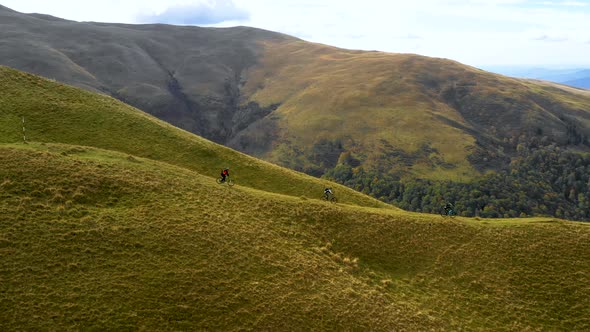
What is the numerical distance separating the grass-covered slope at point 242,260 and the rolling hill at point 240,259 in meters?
0.13

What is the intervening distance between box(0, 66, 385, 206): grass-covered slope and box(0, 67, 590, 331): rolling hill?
700 centimetres

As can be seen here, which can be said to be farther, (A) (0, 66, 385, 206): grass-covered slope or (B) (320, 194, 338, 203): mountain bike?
(A) (0, 66, 385, 206): grass-covered slope

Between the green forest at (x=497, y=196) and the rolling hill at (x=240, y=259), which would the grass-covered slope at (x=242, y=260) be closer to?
the rolling hill at (x=240, y=259)

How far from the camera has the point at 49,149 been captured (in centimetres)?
4831

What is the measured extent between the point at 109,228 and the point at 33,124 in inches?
1440

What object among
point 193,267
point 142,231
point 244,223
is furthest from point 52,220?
point 244,223

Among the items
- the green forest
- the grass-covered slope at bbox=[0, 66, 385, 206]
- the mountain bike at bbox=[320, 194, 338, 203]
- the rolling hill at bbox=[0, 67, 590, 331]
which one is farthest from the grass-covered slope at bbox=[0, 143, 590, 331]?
the green forest

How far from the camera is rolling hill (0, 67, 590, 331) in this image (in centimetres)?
2825

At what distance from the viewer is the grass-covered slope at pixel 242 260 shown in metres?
28.2

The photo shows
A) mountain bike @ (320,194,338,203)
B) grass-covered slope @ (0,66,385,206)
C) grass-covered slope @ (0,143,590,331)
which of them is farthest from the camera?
grass-covered slope @ (0,66,385,206)

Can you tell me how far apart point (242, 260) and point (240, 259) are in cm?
20

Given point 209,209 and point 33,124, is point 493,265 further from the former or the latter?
point 33,124

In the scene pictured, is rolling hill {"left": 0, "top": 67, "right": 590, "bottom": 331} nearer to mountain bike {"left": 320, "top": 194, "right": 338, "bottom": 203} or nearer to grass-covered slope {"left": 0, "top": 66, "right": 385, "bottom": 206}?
grass-covered slope {"left": 0, "top": 66, "right": 385, "bottom": 206}

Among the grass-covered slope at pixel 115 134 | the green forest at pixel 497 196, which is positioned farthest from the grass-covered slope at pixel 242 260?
the green forest at pixel 497 196
